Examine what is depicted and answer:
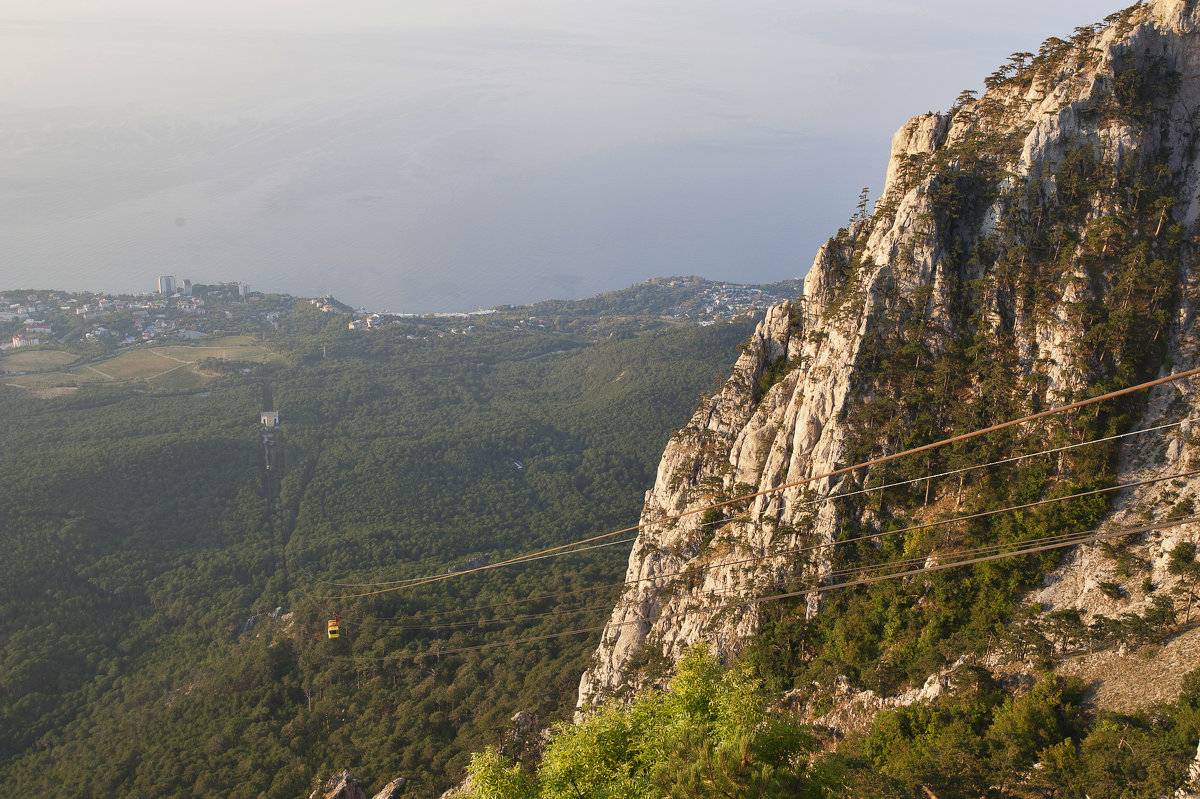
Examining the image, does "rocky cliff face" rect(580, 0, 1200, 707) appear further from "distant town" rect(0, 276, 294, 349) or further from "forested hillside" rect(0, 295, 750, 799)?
"distant town" rect(0, 276, 294, 349)

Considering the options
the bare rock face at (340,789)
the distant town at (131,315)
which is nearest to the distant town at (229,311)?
the distant town at (131,315)

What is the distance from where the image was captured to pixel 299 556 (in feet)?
199

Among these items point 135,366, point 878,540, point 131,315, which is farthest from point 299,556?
point 131,315

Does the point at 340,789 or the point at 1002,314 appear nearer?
the point at 1002,314

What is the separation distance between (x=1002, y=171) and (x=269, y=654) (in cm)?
4504

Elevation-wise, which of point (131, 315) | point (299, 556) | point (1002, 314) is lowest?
point (299, 556)

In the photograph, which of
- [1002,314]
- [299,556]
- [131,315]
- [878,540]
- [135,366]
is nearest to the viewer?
[878,540]

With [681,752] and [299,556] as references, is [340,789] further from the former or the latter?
[299,556]

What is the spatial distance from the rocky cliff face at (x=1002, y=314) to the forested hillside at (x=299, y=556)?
16.2 m

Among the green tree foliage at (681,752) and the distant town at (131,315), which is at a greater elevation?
the distant town at (131,315)

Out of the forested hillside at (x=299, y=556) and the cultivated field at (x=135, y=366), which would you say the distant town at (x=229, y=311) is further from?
the forested hillside at (x=299, y=556)

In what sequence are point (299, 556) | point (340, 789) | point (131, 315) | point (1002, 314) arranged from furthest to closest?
point (131, 315), point (299, 556), point (340, 789), point (1002, 314)

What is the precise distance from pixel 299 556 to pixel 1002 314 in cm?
5583

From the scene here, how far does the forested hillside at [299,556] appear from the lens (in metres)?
37.1
